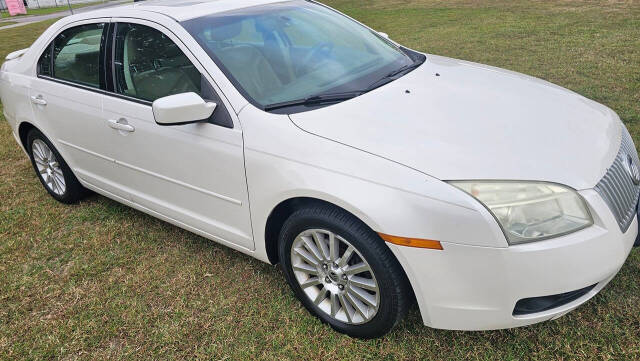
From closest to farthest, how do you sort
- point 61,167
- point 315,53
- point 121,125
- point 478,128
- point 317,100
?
point 478,128
point 317,100
point 315,53
point 121,125
point 61,167

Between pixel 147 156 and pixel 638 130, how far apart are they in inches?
165

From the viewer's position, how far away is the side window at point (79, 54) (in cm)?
332

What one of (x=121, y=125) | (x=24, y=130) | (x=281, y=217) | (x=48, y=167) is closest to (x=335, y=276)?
(x=281, y=217)

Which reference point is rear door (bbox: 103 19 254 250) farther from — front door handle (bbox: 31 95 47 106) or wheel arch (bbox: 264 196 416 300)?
front door handle (bbox: 31 95 47 106)

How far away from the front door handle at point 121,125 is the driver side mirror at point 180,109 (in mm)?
625

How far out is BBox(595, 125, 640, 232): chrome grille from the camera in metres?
2.07

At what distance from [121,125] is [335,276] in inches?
66.1

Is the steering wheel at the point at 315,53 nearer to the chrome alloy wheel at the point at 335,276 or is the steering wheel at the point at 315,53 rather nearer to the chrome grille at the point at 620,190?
the chrome alloy wheel at the point at 335,276

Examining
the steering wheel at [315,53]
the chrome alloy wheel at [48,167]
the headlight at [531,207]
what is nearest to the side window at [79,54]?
the chrome alloy wheel at [48,167]

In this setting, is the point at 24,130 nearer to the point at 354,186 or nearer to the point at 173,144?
the point at 173,144

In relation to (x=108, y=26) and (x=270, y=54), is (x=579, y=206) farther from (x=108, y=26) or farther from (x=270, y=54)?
(x=108, y=26)

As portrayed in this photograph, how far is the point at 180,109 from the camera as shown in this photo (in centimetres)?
246

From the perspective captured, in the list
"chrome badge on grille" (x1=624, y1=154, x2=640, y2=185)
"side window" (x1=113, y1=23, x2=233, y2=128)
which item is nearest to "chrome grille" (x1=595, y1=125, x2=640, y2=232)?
"chrome badge on grille" (x1=624, y1=154, x2=640, y2=185)

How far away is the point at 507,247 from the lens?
6.26ft
